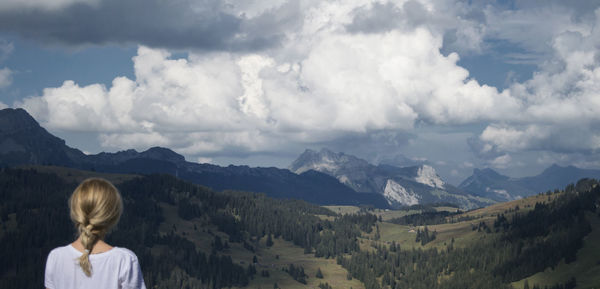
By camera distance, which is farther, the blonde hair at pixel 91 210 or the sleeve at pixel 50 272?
the sleeve at pixel 50 272

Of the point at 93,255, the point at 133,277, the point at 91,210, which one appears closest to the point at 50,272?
the point at 93,255

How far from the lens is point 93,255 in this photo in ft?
39.7

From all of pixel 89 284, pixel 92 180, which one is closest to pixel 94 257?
pixel 89 284

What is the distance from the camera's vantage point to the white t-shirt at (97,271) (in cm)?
1188

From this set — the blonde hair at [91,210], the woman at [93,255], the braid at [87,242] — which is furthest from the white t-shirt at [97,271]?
the blonde hair at [91,210]

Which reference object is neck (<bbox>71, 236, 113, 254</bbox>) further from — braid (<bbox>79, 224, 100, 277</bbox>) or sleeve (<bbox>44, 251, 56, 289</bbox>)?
sleeve (<bbox>44, 251, 56, 289</bbox>)

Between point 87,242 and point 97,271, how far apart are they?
0.70 m

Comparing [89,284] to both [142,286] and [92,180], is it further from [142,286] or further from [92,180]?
[92,180]

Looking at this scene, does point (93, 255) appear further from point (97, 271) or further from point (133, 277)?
point (133, 277)

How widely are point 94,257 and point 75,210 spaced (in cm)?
116

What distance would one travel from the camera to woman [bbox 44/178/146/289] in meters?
11.9

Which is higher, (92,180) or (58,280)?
(92,180)

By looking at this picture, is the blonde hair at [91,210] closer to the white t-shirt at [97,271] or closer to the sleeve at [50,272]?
the white t-shirt at [97,271]

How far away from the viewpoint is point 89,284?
1203 cm
